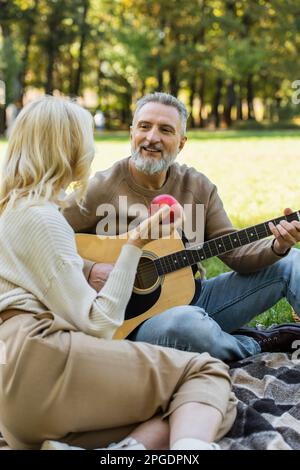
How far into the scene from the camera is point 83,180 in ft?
8.26

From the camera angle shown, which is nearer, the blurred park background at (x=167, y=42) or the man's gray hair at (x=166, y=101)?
the man's gray hair at (x=166, y=101)

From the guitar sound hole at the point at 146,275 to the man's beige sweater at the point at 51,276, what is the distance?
2.74ft

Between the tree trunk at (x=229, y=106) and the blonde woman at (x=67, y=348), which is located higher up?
the tree trunk at (x=229, y=106)

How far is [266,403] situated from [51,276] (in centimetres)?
122

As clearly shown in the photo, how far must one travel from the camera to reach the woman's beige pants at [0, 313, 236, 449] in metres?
2.22

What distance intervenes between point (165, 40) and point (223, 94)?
12.9 metres

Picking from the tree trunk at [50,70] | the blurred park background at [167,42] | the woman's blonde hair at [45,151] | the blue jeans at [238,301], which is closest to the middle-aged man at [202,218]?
the blue jeans at [238,301]

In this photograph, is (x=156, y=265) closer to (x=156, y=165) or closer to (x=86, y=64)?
(x=156, y=165)

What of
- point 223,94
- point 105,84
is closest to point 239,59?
point 105,84

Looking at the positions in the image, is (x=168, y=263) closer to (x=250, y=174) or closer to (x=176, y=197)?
(x=176, y=197)

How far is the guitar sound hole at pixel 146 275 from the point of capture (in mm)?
3199

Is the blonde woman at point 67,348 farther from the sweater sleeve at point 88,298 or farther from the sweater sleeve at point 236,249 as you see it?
the sweater sleeve at point 236,249

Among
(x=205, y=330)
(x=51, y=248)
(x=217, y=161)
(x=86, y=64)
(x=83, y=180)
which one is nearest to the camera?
(x=51, y=248)

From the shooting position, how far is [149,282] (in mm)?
3219
